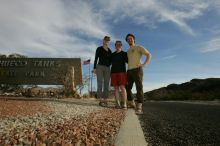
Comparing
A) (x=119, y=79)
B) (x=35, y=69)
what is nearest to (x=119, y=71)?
(x=119, y=79)

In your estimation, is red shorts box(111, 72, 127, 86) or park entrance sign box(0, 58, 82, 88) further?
park entrance sign box(0, 58, 82, 88)

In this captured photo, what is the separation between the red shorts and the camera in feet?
24.7

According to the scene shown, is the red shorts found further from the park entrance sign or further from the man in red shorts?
the park entrance sign

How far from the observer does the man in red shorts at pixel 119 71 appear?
7.56 m

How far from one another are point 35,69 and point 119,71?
1927 cm

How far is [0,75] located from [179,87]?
39571mm

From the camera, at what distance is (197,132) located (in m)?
3.48

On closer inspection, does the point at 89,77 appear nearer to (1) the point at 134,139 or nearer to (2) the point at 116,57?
(2) the point at 116,57

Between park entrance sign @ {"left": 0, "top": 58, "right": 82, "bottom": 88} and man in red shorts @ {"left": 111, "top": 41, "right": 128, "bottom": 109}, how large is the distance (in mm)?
15689

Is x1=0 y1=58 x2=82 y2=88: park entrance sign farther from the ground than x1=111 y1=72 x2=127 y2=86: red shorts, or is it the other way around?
x1=0 y1=58 x2=82 y2=88: park entrance sign

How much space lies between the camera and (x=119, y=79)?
25.0ft

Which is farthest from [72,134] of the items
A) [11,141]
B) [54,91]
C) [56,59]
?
[56,59]

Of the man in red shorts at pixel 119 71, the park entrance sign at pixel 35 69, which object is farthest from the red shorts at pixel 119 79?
the park entrance sign at pixel 35 69

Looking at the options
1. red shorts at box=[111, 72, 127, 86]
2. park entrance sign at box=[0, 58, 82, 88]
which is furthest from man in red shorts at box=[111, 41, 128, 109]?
park entrance sign at box=[0, 58, 82, 88]
